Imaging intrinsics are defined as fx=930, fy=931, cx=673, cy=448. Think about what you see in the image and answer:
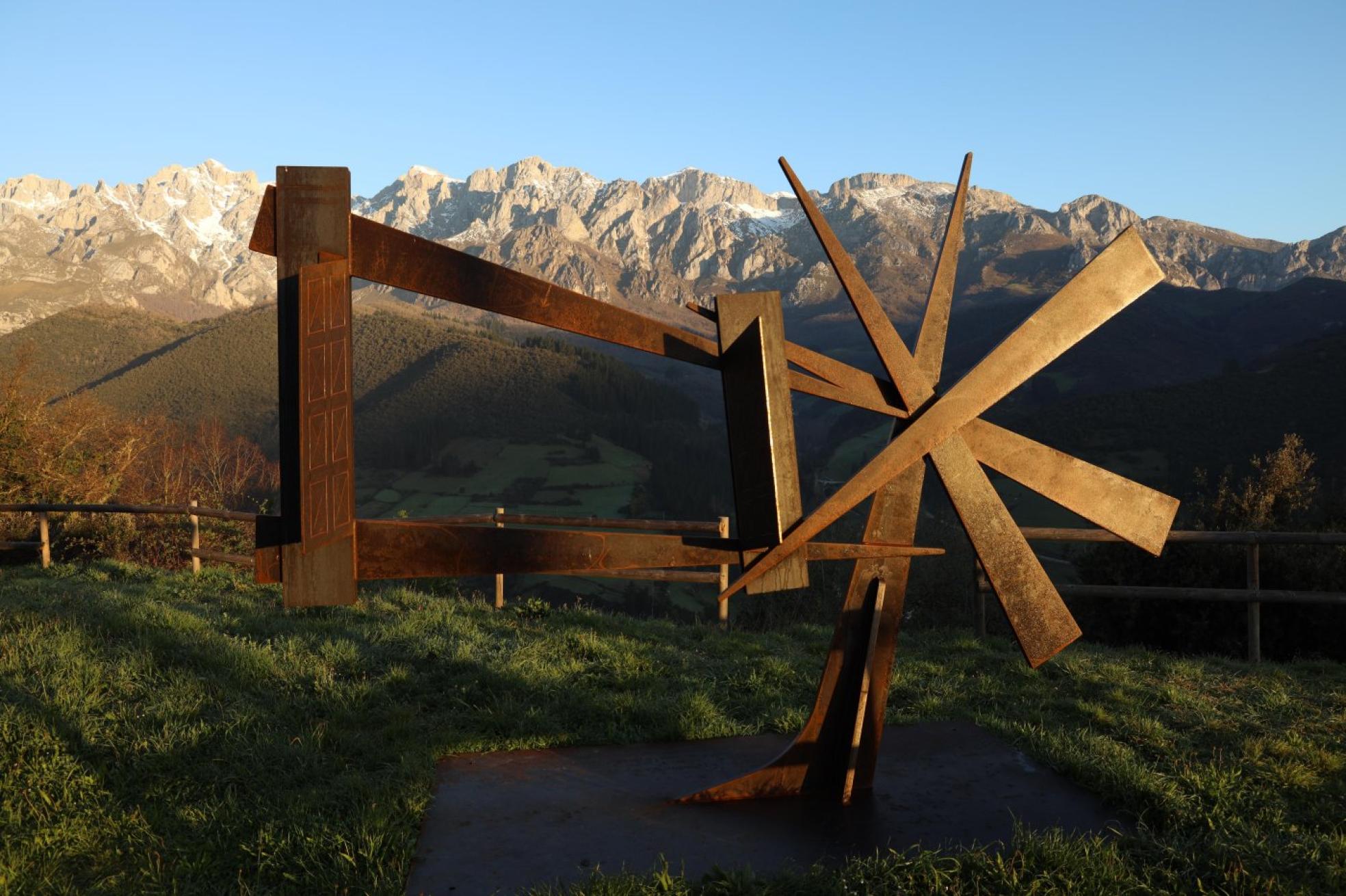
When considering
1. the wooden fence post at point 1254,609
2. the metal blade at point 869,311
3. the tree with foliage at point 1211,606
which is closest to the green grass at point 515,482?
the tree with foliage at point 1211,606

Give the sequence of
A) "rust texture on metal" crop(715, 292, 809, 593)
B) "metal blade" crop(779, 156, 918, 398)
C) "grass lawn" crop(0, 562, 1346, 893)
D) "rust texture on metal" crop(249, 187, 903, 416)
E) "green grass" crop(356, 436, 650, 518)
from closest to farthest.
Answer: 1. "rust texture on metal" crop(249, 187, 903, 416)
2. "rust texture on metal" crop(715, 292, 809, 593)
3. "grass lawn" crop(0, 562, 1346, 893)
4. "metal blade" crop(779, 156, 918, 398)
5. "green grass" crop(356, 436, 650, 518)

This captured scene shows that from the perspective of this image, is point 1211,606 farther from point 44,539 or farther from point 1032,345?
point 44,539

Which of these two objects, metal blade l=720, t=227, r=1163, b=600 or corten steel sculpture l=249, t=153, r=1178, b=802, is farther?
metal blade l=720, t=227, r=1163, b=600

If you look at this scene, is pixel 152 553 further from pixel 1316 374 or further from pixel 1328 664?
pixel 1316 374

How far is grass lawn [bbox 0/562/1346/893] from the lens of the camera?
3.79 metres

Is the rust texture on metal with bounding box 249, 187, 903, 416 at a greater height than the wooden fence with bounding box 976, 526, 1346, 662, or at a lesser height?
greater

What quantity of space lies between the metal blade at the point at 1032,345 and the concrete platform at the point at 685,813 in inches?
61.6

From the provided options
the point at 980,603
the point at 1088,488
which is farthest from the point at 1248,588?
the point at 1088,488

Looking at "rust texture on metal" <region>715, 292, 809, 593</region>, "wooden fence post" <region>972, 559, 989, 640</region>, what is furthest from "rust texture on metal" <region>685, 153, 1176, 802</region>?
"wooden fence post" <region>972, 559, 989, 640</region>

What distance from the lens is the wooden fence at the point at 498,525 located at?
10.4 meters

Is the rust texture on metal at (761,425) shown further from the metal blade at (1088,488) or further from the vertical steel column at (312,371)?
the vertical steel column at (312,371)

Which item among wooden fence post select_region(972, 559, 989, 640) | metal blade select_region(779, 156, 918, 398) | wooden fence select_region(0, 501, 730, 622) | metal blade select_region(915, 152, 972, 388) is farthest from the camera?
wooden fence select_region(0, 501, 730, 622)

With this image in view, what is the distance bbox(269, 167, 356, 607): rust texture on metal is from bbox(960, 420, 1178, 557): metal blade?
2.73 meters

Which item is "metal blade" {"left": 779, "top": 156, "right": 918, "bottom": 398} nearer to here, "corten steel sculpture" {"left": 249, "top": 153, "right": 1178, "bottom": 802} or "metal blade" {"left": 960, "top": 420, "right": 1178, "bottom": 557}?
"corten steel sculpture" {"left": 249, "top": 153, "right": 1178, "bottom": 802}
